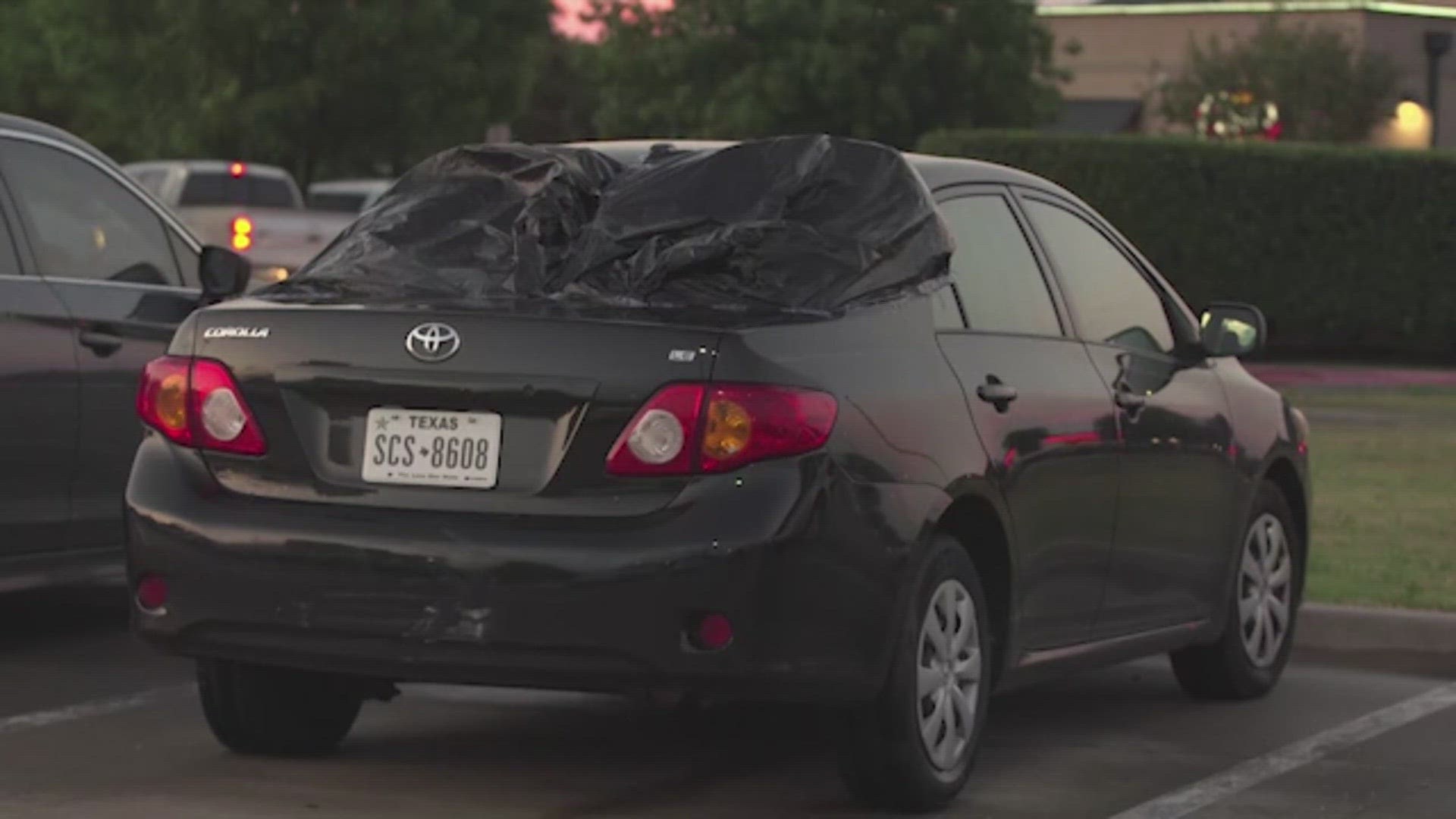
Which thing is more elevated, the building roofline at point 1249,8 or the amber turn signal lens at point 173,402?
the amber turn signal lens at point 173,402

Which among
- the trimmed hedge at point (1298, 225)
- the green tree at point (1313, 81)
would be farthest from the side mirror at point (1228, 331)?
the green tree at point (1313, 81)

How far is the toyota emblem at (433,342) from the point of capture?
270 inches

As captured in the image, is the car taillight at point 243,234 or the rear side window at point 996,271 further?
the car taillight at point 243,234

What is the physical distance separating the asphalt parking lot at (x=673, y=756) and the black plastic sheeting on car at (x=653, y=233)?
1.17m

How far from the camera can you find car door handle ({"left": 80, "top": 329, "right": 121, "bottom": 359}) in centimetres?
977

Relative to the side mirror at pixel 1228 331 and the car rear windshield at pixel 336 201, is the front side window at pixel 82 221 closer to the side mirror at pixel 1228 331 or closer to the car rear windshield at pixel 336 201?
the side mirror at pixel 1228 331

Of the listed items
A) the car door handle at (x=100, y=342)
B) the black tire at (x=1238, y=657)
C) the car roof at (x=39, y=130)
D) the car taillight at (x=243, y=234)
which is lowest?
the car taillight at (x=243, y=234)

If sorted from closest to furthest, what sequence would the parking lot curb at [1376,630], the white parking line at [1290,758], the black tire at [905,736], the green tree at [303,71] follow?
the black tire at [905,736], the white parking line at [1290,758], the parking lot curb at [1376,630], the green tree at [303,71]

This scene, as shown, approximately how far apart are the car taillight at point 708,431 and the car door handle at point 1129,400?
1861 mm

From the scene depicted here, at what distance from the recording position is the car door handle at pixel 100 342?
32.0 ft

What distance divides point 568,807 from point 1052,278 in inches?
83.4

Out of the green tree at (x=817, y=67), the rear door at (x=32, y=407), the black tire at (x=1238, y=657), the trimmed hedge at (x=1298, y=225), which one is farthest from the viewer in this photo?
the green tree at (x=817, y=67)

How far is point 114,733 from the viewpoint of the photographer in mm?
8250

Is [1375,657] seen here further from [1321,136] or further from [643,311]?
[1321,136]
